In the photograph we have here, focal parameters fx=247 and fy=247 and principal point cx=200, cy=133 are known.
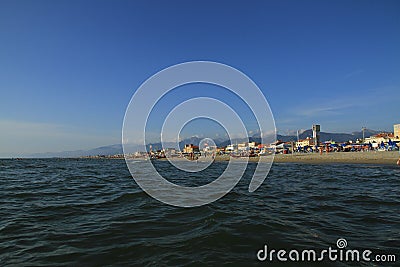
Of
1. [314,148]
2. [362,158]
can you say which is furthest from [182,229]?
[314,148]

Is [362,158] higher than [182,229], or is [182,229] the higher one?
[362,158]

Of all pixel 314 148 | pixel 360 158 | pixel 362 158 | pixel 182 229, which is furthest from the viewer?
pixel 314 148

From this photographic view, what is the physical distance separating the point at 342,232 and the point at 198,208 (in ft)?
13.6

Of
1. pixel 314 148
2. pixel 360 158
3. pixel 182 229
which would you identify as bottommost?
pixel 182 229

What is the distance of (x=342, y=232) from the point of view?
209 inches

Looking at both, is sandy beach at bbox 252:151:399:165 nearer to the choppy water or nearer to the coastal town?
the coastal town

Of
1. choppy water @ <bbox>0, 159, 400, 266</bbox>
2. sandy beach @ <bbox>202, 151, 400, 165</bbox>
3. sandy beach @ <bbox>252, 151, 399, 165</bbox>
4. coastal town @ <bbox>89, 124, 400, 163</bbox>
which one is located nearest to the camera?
choppy water @ <bbox>0, 159, 400, 266</bbox>

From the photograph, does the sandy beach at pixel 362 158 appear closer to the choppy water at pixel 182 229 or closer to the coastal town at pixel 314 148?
the coastal town at pixel 314 148

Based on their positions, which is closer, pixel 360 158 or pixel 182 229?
pixel 182 229

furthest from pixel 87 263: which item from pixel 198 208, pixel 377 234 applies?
pixel 377 234

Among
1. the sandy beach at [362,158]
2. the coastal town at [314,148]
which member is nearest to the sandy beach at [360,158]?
the sandy beach at [362,158]

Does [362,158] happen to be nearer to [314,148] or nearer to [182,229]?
[182,229]

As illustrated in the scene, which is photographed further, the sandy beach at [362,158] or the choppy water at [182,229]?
the sandy beach at [362,158]

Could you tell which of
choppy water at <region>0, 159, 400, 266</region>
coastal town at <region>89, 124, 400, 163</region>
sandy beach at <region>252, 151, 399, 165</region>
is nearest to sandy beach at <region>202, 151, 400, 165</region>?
sandy beach at <region>252, 151, 399, 165</region>
